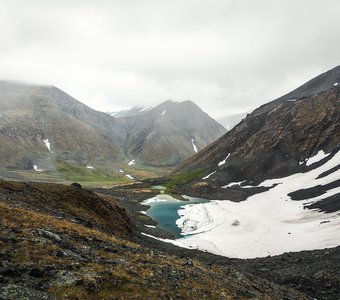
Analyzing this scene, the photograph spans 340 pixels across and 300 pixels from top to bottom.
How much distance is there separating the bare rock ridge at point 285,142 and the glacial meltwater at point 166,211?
3735 centimetres

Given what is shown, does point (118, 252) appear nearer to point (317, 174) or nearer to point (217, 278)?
point (217, 278)

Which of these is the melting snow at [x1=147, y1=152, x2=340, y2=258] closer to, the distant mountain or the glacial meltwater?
the distant mountain

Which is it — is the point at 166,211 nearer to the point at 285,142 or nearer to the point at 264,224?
the point at 264,224

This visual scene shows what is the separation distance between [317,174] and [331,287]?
89.9 meters

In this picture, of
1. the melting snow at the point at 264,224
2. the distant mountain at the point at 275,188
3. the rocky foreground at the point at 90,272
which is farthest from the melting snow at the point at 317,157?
the rocky foreground at the point at 90,272

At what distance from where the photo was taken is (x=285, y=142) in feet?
547

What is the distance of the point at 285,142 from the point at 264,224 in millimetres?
99399

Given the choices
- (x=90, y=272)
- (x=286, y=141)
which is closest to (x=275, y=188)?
(x=286, y=141)

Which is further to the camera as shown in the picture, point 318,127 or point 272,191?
point 318,127

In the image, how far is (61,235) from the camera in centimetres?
2519

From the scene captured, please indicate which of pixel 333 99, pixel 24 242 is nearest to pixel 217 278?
pixel 24 242

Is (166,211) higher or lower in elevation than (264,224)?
higher

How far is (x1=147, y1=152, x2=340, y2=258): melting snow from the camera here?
5553 centimetres

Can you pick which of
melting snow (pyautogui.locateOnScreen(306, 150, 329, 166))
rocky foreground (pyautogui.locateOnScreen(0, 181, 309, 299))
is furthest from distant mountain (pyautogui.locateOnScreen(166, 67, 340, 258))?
rocky foreground (pyautogui.locateOnScreen(0, 181, 309, 299))
